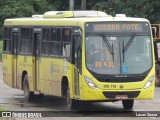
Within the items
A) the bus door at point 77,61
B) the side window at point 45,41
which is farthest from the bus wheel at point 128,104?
the side window at point 45,41

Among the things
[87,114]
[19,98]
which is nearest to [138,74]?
[87,114]

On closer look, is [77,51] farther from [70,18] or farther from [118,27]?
[70,18]

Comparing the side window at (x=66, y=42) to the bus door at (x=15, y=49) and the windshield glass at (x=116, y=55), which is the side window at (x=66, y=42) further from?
the bus door at (x=15, y=49)

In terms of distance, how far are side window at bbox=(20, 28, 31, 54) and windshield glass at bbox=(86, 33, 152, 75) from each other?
4.65 meters

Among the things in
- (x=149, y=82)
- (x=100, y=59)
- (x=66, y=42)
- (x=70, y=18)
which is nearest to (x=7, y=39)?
(x=70, y=18)

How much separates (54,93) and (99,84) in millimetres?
2731

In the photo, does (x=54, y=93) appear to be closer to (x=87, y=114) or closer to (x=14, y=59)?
(x=87, y=114)

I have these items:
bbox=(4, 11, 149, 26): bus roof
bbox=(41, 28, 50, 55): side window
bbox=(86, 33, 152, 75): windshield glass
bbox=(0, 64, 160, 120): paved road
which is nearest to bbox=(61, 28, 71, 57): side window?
bbox=(4, 11, 149, 26): bus roof

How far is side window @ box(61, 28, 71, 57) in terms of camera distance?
19.3 m

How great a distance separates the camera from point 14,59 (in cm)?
2433

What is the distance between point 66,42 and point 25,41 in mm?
3757

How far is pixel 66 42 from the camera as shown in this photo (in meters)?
19.6

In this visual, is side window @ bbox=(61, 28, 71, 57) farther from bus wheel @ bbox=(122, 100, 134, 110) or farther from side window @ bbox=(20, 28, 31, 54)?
side window @ bbox=(20, 28, 31, 54)

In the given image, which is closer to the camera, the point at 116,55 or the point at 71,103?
the point at 116,55
